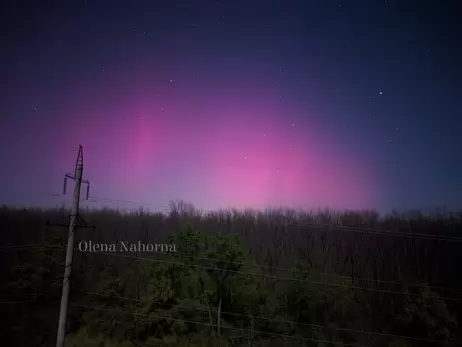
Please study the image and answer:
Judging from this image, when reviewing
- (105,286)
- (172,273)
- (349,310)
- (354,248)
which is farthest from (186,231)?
(354,248)

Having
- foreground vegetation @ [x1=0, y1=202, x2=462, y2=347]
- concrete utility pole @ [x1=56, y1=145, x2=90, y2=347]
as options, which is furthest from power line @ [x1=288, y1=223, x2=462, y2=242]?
concrete utility pole @ [x1=56, y1=145, x2=90, y2=347]

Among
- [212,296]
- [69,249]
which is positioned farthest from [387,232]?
[69,249]

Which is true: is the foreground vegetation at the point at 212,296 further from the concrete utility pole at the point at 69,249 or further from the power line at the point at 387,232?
the concrete utility pole at the point at 69,249

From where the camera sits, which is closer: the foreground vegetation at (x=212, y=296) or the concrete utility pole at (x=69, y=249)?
the concrete utility pole at (x=69, y=249)

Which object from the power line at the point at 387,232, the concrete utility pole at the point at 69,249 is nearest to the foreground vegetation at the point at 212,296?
the power line at the point at 387,232

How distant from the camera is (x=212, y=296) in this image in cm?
2608

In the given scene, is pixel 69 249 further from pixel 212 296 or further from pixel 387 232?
pixel 387 232

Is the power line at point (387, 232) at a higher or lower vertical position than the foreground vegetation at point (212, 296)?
higher

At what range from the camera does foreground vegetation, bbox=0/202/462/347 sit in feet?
79.8

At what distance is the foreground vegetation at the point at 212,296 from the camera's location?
24.3 metres

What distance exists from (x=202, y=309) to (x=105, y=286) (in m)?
8.37

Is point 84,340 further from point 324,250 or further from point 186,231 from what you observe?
point 324,250

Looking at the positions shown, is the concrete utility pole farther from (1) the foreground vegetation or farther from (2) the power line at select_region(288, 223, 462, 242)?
(2) the power line at select_region(288, 223, 462, 242)

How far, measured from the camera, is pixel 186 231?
25.2 metres
